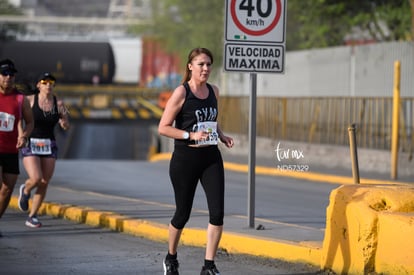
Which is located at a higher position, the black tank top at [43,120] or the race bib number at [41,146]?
the black tank top at [43,120]

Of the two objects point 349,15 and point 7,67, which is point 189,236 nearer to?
point 7,67

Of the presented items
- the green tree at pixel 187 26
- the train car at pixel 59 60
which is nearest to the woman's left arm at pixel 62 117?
the green tree at pixel 187 26

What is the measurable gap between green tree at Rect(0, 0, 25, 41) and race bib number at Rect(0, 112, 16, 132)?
61.5m

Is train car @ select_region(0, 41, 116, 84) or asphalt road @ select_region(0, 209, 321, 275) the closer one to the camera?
asphalt road @ select_region(0, 209, 321, 275)

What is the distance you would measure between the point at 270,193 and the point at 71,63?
5289 cm

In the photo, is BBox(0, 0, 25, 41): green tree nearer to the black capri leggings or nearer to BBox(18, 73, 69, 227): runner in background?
BBox(18, 73, 69, 227): runner in background

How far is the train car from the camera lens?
71562 mm

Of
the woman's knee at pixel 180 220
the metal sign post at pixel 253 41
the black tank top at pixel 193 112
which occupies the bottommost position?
the woman's knee at pixel 180 220

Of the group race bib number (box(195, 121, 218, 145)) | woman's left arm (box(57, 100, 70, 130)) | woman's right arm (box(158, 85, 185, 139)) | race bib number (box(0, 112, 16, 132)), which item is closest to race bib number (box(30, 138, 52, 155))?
woman's left arm (box(57, 100, 70, 130))

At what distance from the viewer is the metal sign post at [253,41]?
11.8m

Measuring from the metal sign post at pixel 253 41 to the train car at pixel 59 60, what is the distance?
197 ft

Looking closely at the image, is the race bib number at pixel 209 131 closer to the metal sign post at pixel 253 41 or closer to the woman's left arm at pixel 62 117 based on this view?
the metal sign post at pixel 253 41

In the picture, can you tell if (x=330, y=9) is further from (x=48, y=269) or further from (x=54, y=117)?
(x=48, y=269)

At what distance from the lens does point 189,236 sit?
39.1 feet
